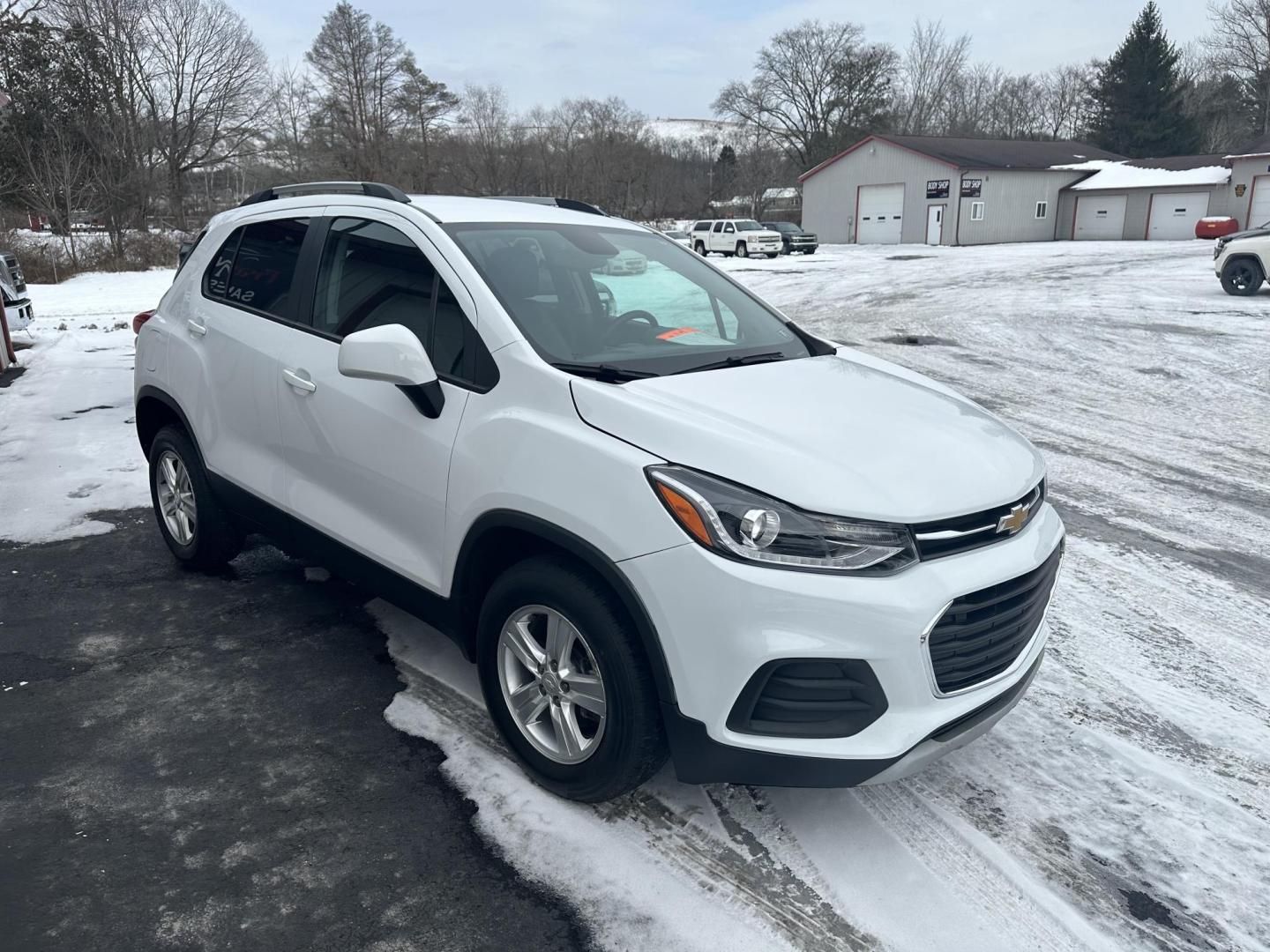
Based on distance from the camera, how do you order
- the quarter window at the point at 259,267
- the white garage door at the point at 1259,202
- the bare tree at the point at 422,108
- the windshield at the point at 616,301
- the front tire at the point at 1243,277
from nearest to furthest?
the windshield at the point at 616,301 → the quarter window at the point at 259,267 → the front tire at the point at 1243,277 → the white garage door at the point at 1259,202 → the bare tree at the point at 422,108

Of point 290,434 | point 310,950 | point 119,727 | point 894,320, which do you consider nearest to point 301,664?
point 119,727

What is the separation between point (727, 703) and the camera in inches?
97.3

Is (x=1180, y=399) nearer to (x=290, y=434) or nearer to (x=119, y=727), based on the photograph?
(x=290, y=434)

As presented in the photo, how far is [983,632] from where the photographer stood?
2648 millimetres

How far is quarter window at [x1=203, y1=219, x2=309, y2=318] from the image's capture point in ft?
13.5

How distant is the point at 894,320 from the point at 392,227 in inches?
516

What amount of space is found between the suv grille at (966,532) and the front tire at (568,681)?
2.82 feet

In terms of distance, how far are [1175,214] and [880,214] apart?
13117 mm

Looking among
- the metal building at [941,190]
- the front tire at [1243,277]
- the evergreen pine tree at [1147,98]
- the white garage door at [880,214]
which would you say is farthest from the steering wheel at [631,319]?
the evergreen pine tree at [1147,98]

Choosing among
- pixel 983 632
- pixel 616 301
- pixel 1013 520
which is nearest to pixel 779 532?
pixel 983 632

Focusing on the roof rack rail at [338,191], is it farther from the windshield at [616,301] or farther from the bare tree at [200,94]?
the bare tree at [200,94]

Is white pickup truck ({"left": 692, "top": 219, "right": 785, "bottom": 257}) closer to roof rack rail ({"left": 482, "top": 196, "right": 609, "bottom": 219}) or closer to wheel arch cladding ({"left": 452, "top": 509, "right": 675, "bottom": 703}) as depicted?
roof rack rail ({"left": 482, "top": 196, "right": 609, "bottom": 219})

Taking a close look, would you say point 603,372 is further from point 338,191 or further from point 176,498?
point 176,498

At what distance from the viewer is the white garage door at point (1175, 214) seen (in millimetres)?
41531
